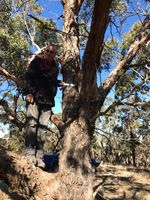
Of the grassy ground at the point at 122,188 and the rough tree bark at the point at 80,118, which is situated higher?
the rough tree bark at the point at 80,118

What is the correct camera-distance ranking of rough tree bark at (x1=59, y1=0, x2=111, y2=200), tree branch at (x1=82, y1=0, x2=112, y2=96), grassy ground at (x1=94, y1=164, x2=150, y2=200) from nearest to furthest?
tree branch at (x1=82, y1=0, x2=112, y2=96) < rough tree bark at (x1=59, y1=0, x2=111, y2=200) < grassy ground at (x1=94, y1=164, x2=150, y2=200)

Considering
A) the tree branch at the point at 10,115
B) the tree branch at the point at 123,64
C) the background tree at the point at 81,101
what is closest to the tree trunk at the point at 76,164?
the background tree at the point at 81,101

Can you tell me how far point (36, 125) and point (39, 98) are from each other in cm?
35

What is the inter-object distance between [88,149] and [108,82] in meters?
1.04

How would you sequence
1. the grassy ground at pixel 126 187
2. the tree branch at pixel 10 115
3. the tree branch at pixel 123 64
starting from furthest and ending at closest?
the grassy ground at pixel 126 187 < the tree branch at pixel 10 115 < the tree branch at pixel 123 64

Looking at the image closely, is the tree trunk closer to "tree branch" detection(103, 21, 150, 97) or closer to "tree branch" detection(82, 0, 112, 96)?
"tree branch" detection(82, 0, 112, 96)

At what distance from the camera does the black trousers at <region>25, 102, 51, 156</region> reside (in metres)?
4.38

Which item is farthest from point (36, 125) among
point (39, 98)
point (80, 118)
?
point (80, 118)

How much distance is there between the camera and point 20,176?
12.2 ft

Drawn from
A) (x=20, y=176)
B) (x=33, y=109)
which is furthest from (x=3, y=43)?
(x=20, y=176)

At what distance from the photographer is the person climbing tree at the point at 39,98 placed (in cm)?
438

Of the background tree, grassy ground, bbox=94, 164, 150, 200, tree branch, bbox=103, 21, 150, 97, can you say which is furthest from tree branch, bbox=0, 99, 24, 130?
grassy ground, bbox=94, 164, 150, 200

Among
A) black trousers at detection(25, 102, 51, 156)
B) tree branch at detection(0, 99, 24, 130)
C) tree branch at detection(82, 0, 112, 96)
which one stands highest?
tree branch at detection(82, 0, 112, 96)

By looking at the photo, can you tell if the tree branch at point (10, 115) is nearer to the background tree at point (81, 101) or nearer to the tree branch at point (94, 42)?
the background tree at point (81, 101)
